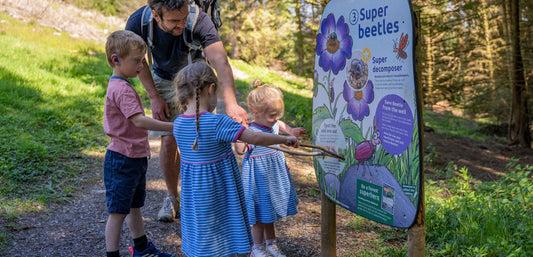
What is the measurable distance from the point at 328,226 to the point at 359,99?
952 mm

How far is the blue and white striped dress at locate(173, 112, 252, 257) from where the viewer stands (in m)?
2.33

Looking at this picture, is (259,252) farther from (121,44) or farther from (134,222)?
(121,44)

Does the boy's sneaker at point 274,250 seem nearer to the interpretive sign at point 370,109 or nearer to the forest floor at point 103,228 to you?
the forest floor at point 103,228

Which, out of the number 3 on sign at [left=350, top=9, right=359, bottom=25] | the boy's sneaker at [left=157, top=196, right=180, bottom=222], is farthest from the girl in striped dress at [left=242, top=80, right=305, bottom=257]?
the boy's sneaker at [left=157, top=196, right=180, bottom=222]

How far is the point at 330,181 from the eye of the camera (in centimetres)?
260

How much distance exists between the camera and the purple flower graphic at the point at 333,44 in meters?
2.36

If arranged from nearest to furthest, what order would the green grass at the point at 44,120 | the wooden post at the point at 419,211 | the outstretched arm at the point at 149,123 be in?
the wooden post at the point at 419,211 → the outstretched arm at the point at 149,123 → the green grass at the point at 44,120

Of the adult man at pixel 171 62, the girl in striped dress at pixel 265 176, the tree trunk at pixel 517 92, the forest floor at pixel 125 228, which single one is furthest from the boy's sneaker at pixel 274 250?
the tree trunk at pixel 517 92

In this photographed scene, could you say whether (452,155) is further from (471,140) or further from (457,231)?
(457,231)

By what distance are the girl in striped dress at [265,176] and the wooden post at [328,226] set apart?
14.4 inches

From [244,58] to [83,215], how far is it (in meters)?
18.0

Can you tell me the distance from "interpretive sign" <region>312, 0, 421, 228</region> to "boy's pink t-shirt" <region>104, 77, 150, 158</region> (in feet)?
3.96

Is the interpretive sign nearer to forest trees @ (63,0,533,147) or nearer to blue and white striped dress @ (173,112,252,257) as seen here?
blue and white striped dress @ (173,112,252,257)

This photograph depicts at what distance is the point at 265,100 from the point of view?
2.96 metres
